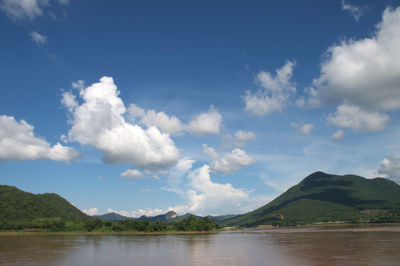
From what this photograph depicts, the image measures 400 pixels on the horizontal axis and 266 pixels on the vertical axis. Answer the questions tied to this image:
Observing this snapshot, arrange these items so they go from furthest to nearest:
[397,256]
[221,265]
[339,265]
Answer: [397,256] → [221,265] → [339,265]

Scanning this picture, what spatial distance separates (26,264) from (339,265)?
56653 mm

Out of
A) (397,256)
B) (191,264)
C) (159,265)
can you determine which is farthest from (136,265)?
(397,256)

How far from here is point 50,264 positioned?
5659 cm

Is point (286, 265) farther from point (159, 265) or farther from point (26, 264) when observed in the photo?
point (26, 264)

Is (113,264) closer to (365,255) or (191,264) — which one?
(191,264)

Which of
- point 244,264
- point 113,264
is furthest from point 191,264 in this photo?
point 113,264

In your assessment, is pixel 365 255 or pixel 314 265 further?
pixel 365 255

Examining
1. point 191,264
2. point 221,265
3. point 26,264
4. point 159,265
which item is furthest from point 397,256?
point 26,264

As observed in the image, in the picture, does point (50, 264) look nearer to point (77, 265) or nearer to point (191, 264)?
point (77, 265)

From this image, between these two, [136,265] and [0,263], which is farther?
[0,263]

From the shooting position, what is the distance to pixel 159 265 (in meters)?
54.0

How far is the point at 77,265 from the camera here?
56500 millimetres

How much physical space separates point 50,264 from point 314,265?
160 ft

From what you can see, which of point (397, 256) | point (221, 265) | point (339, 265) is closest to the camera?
point (339, 265)
